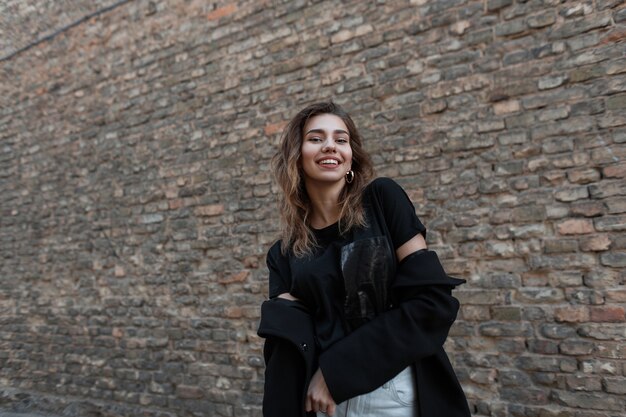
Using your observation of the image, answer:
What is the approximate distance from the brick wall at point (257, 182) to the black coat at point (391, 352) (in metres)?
2.20

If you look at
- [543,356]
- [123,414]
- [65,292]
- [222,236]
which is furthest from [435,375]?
[65,292]

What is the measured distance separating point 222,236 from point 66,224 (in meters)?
2.35

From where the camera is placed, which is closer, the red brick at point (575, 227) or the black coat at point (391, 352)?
the black coat at point (391, 352)

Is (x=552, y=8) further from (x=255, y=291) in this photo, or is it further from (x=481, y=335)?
(x=255, y=291)

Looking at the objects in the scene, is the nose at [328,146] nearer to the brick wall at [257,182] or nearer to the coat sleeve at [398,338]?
the coat sleeve at [398,338]

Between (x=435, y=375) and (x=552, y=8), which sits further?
(x=552, y=8)

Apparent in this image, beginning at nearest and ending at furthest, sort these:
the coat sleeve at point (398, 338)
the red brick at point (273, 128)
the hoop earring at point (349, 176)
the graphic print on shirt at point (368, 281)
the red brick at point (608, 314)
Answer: the coat sleeve at point (398, 338) < the graphic print on shirt at point (368, 281) < the hoop earring at point (349, 176) < the red brick at point (608, 314) < the red brick at point (273, 128)

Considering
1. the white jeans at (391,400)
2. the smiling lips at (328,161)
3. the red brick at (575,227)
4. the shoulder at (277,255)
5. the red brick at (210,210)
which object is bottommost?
the white jeans at (391,400)

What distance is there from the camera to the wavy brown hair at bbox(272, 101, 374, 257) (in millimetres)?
1610

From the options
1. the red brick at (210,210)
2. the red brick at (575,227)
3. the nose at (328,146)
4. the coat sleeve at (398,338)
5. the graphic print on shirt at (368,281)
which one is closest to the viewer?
the coat sleeve at (398,338)

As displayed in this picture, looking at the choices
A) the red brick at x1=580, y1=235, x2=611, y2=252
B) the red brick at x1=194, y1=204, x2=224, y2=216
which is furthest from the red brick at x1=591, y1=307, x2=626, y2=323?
the red brick at x1=194, y1=204, x2=224, y2=216

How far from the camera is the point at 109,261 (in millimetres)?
5492

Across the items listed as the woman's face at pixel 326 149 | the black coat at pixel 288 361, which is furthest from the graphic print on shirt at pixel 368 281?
the woman's face at pixel 326 149

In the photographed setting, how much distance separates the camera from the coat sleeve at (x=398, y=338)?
130 cm
